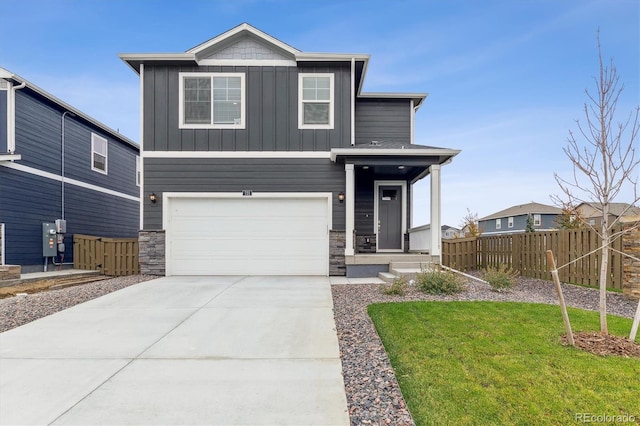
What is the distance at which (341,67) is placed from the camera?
9.83 meters

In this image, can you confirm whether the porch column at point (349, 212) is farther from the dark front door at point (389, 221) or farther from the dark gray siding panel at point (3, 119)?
the dark gray siding panel at point (3, 119)

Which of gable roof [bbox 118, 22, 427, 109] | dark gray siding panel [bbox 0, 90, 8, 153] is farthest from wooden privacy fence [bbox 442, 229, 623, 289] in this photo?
dark gray siding panel [bbox 0, 90, 8, 153]

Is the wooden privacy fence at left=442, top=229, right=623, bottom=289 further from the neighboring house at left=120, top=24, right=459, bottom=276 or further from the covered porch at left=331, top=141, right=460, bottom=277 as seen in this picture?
the neighboring house at left=120, top=24, right=459, bottom=276

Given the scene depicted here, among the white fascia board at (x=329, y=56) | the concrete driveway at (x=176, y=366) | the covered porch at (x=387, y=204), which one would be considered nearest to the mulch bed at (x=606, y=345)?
the concrete driveway at (x=176, y=366)

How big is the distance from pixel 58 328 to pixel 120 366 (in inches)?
79.3

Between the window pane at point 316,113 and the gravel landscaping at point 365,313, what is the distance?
474cm

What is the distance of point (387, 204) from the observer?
36.5 ft

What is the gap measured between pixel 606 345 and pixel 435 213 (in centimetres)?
554

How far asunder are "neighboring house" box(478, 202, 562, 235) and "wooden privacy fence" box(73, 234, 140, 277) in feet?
99.0

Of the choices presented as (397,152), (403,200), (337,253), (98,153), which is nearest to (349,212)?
(337,253)

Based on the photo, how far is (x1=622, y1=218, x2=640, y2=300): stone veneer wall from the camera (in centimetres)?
664

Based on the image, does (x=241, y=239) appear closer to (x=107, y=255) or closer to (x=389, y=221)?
(x=107, y=255)

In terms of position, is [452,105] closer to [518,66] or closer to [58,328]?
[518,66]

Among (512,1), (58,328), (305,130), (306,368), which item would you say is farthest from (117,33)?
(306,368)
